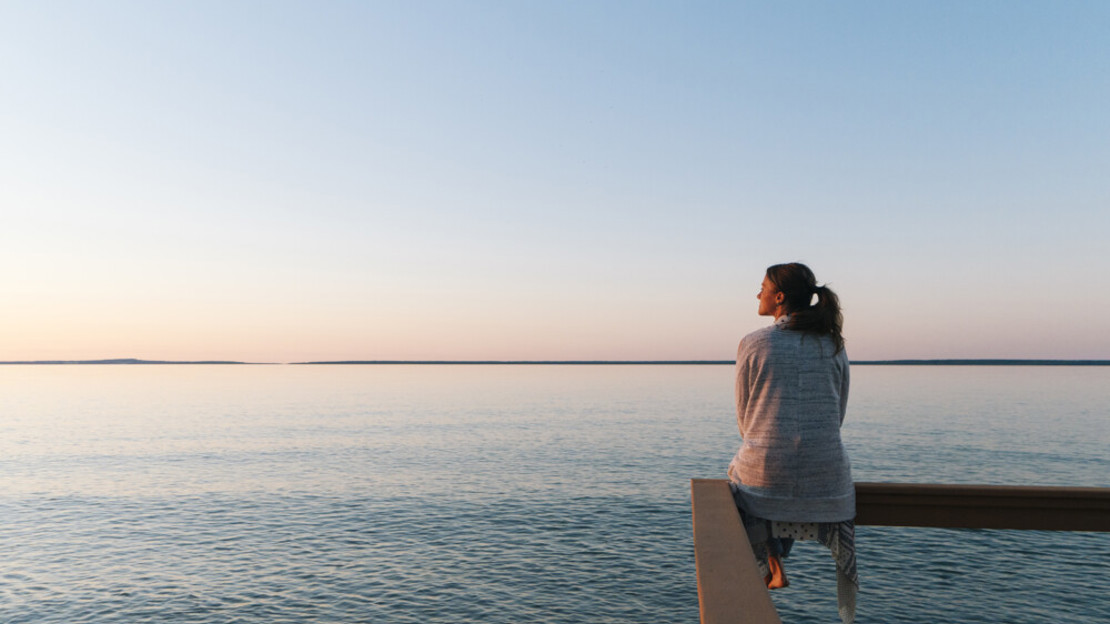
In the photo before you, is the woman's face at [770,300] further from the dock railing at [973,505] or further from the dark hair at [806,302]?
the dock railing at [973,505]

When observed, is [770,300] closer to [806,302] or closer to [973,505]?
[806,302]

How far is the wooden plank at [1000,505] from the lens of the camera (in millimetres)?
3453

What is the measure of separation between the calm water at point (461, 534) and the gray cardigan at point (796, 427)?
518 inches

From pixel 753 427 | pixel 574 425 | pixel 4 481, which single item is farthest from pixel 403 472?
pixel 753 427

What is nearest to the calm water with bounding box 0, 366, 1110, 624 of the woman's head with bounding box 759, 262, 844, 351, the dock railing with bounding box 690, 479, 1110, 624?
the dock railing with bounding box 690, 479, 1110, 624

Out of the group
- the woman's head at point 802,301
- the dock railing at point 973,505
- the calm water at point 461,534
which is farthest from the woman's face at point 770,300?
the calm water at point 461,534

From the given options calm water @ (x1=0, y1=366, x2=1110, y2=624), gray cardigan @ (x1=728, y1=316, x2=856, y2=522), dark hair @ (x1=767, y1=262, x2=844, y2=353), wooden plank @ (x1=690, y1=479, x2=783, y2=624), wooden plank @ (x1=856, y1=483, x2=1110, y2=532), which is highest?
dark hair @ (x1=767, y1=262, x2=844, y2=353)

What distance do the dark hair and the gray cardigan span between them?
44 millimetres

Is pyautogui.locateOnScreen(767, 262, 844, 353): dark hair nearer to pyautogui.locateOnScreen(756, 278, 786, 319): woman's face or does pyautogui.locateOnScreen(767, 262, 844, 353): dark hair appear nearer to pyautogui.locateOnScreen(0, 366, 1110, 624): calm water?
pyautogui.locateOnScreen(756, 278, 786, 319): woman's face

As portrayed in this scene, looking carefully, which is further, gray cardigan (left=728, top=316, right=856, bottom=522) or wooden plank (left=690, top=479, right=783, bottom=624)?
gray cardigan (left=728, top=316, right=856, bottom=522)

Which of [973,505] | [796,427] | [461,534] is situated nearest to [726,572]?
[796,427]

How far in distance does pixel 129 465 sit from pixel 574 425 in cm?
3084

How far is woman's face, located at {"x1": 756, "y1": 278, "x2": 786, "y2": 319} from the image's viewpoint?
11.5 feet

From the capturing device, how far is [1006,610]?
52.5 feet
